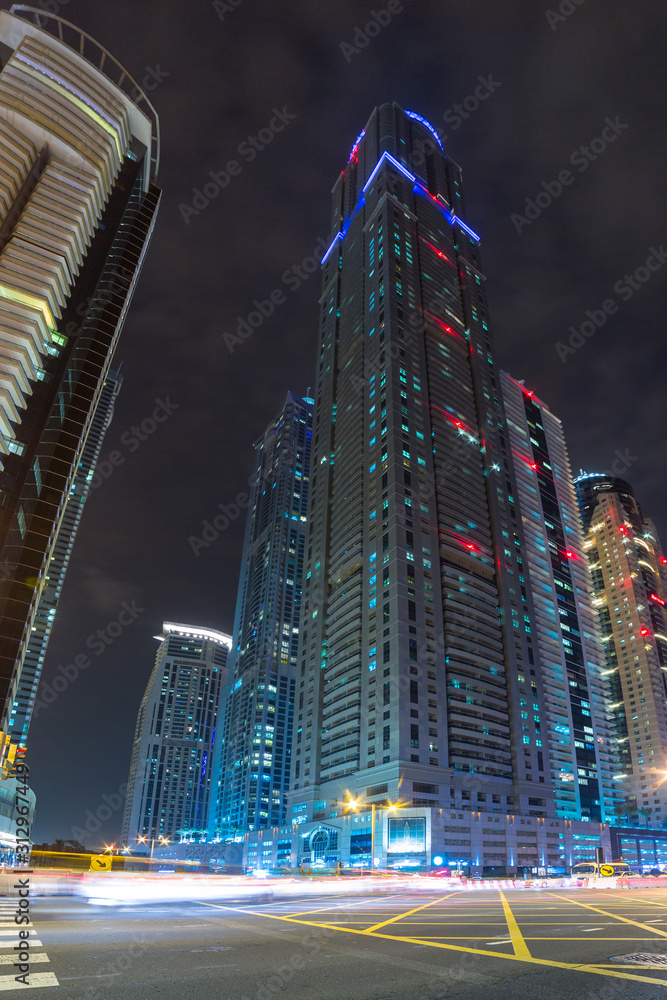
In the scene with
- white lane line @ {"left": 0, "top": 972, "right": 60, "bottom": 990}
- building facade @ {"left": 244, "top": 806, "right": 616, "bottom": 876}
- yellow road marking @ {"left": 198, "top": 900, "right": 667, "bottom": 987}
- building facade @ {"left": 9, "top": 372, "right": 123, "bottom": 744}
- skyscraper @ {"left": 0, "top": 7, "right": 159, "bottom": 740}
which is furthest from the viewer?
building facade @ {"left": 9, "top": 372, "right": 123, "bottom": 744}

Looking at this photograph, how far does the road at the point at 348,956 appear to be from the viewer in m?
8.19

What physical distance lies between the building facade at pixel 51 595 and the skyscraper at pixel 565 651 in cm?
12024

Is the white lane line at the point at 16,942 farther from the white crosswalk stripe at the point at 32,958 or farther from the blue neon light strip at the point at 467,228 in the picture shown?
the blue neon light strip at the point at 467,228

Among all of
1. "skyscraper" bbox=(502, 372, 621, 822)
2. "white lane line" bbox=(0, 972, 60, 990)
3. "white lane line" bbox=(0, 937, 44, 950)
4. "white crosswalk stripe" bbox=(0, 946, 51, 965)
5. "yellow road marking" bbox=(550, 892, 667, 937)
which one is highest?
"skyscraper" bbox=(502, 372, 621, 822)

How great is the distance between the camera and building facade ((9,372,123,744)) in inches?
5704

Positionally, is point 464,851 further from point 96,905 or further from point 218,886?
point 96,905

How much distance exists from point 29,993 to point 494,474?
146744 mm

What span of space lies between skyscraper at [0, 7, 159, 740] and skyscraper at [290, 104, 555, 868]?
217 feet

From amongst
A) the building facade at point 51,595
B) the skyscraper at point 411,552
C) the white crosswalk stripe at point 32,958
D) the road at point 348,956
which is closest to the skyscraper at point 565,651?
the skyscraper at point 411,552

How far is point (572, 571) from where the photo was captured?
189750 millimetres

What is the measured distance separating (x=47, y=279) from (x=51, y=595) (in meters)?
128

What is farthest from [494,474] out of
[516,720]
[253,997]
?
[253,997]

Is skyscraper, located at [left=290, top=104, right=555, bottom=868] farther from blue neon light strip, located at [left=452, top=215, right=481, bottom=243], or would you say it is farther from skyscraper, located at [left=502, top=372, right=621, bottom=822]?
skyscraper, located at [left=502, top=372, right=621, bottom=822]

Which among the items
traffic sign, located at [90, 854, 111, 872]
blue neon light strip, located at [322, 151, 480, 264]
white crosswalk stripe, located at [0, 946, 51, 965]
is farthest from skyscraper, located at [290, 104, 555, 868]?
white crosswalk stripe, located at [0, 946, 51, 965]
